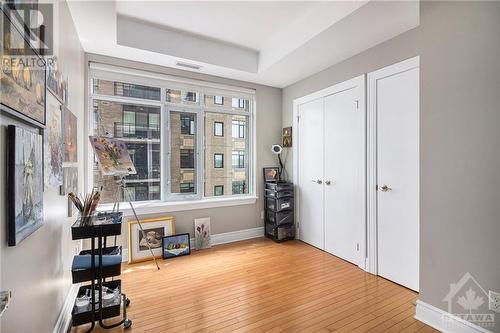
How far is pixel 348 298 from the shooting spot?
2355 millimetres

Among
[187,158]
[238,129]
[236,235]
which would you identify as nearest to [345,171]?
[238,129]

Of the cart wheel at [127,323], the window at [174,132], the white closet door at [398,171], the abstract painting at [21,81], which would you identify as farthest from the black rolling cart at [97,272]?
the white closet door at [398,171]

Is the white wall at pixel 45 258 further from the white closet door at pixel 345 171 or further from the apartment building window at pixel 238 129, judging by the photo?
the white closet door at pixel 345 171

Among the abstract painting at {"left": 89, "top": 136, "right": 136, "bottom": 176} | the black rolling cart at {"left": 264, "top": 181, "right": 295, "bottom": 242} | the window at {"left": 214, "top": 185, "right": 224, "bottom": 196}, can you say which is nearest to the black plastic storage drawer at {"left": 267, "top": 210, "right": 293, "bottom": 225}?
the black rolling cart at {"left": 264, "top": 181, "right": 295, "bottom": 242}

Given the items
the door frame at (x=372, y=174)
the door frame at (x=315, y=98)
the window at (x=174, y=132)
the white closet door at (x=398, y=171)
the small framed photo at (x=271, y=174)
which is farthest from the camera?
the small framed photo at (x=271, y=174)

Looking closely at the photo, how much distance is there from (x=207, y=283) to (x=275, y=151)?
2.40 meters

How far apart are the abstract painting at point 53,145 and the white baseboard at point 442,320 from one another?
281 cm

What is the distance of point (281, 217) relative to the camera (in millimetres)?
4000

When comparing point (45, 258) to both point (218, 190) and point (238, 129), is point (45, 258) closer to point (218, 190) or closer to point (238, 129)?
point (218, 190)

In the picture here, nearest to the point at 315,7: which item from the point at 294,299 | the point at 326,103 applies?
the point at 326,103

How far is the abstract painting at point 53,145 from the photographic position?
149 centimetres

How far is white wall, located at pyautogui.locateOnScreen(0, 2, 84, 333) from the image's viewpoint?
1029 mm

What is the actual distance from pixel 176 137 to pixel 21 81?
8.36 ft

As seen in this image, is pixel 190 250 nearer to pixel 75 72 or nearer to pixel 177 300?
pixel 177 300
